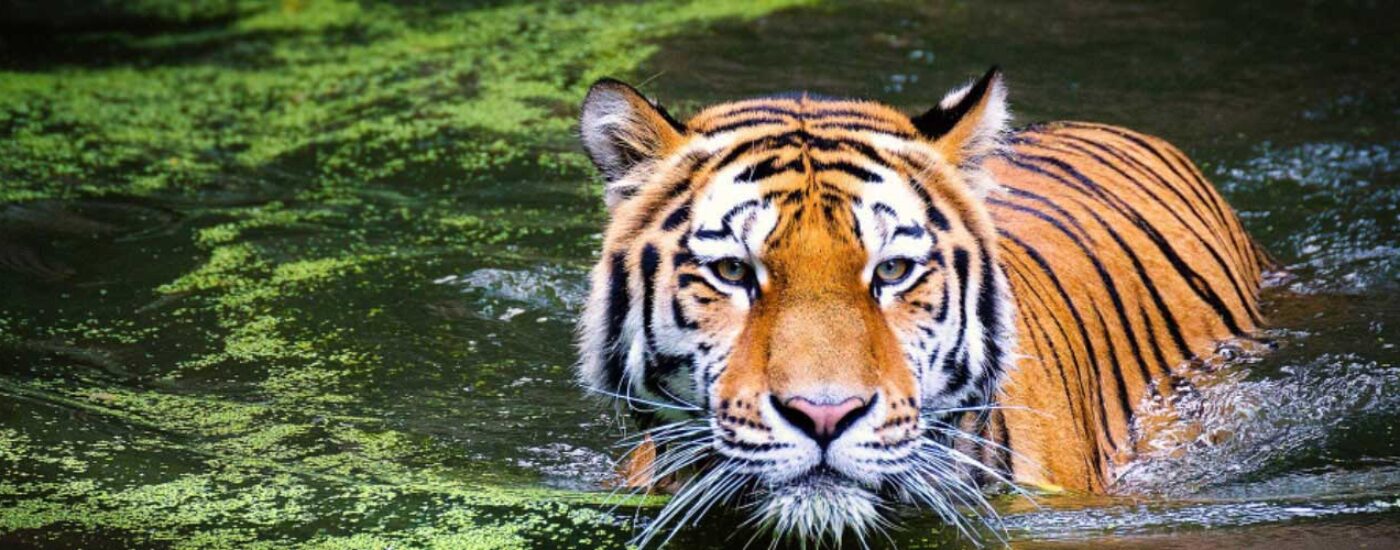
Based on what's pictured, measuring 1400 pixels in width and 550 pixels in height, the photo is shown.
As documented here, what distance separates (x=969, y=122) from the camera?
2.45m

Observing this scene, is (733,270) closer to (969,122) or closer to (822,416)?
(822,416)

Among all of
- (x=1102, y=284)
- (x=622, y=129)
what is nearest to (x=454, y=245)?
(x=1102, y=284)

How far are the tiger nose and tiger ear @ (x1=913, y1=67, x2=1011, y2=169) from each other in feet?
1.92

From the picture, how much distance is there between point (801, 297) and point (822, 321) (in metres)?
0.05

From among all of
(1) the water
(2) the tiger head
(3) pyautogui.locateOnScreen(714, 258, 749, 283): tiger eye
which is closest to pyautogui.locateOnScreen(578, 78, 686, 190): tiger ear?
(2) the tiger head

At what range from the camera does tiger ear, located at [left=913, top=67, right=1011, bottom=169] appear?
2.45 meters

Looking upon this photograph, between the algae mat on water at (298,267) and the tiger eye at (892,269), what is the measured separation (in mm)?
535

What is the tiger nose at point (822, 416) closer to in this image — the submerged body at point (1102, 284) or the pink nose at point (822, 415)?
the pink nose at point (822, 415)

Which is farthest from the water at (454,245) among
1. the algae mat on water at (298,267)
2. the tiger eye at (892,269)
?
Answer: the tiger eye at (892,269)

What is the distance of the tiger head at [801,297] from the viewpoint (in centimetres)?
206

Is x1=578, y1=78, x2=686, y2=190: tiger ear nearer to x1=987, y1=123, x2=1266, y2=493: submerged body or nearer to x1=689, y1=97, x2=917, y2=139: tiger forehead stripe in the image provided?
x1=689, y1=97, x2=917, y2=139: tiger forehead stripe

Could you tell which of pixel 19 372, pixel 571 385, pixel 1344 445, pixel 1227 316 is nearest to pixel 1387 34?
pixel 1227 316

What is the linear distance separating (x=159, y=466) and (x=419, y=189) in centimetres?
210

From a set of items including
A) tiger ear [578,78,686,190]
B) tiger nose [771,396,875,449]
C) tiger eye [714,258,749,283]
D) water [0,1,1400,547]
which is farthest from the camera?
water [0,1,1400,547]
